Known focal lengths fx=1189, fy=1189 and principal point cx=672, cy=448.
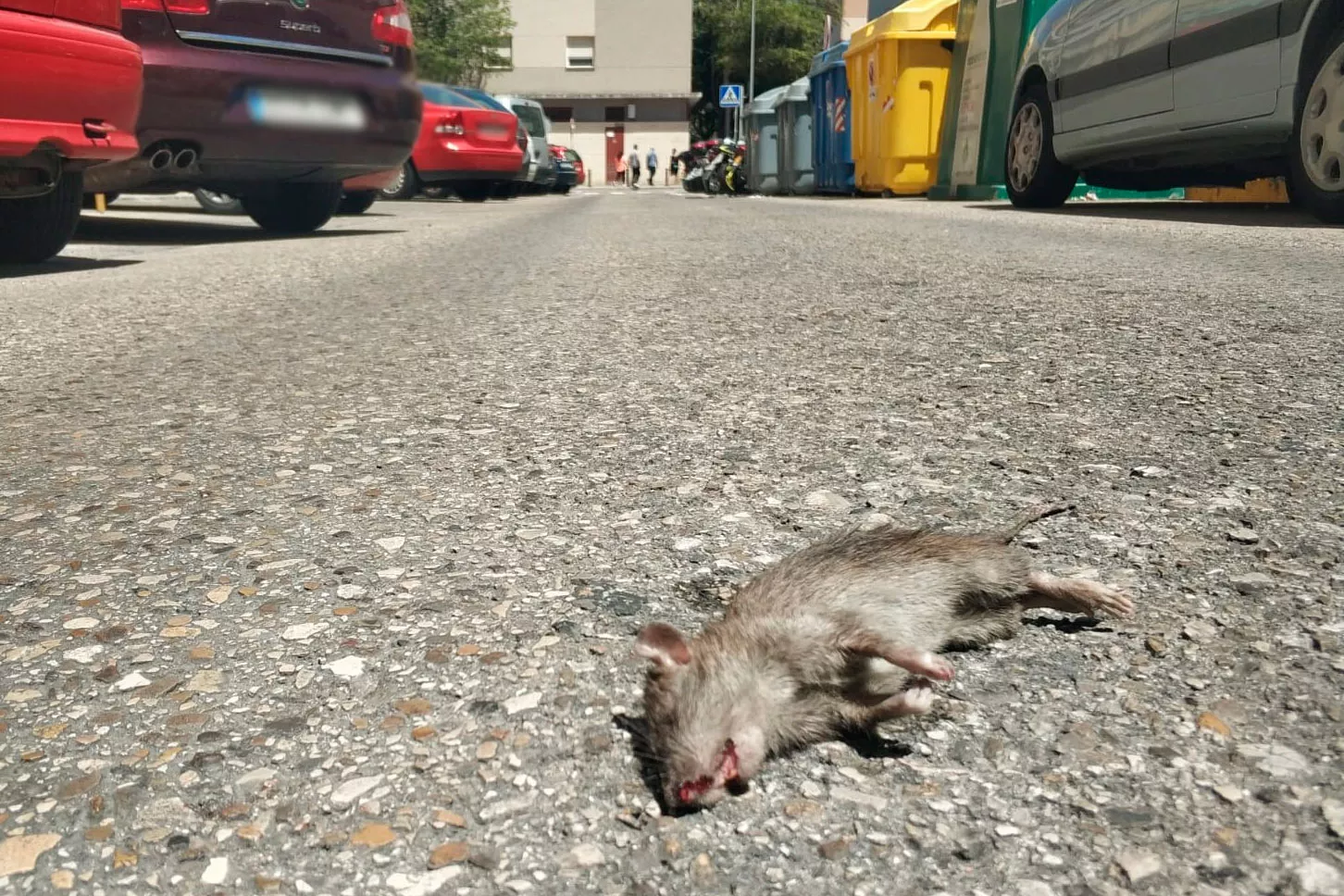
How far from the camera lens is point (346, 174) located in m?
9.29

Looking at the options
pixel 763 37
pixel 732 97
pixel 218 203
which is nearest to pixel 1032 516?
pixel 218 203

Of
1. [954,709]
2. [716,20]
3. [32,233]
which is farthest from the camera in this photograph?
[716,20]

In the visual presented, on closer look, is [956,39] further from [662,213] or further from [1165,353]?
[1165,353]

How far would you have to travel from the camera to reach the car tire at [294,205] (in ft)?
34.6

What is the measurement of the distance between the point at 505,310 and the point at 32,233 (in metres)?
3.82

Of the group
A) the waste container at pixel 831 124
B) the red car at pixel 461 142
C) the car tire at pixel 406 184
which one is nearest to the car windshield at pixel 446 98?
the red car at pixel 461 142

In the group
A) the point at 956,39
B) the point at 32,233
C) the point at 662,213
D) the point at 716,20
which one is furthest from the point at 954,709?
the point at 716,20

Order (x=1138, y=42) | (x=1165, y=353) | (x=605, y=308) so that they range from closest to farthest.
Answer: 1. (x=1165, y=353)
2. (x=605, y=308)
3. (x=1138, y=42)

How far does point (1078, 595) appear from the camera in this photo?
1686mm

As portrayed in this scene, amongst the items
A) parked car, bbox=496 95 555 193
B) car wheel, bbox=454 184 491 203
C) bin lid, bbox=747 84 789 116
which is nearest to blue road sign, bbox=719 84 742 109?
bin lid, bbox=747 84 789 116

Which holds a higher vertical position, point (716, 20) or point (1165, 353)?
point (716, 20)

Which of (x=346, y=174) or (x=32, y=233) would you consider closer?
(x=32, y=233)

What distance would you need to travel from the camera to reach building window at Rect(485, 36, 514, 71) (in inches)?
2037

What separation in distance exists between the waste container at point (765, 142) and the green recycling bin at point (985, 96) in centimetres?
1080
